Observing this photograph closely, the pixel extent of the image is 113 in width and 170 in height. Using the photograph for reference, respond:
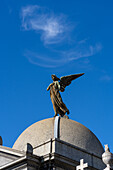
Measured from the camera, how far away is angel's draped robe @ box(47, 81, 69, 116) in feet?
71.4

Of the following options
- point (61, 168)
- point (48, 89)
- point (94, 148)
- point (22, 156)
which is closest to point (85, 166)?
point (61, 168)

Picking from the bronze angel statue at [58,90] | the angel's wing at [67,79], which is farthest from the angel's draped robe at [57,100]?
the angel's wing at [67,79]

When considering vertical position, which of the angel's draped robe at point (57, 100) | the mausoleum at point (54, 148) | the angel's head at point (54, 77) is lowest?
the mausoleum at point (54, 148)

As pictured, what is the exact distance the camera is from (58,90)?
73.5 feet

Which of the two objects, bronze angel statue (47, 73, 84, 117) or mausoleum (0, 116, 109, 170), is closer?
mausoleum (0, 116, 109, 170)

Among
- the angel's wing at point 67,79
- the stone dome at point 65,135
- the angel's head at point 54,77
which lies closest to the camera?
→ the stone dome at point 65,135

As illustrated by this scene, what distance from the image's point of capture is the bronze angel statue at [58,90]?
21.8 m

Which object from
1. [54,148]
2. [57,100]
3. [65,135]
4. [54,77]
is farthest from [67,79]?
[54,148]

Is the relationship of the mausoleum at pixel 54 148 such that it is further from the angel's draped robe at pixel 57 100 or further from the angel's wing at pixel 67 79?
the angel's wing at pixel 67 79

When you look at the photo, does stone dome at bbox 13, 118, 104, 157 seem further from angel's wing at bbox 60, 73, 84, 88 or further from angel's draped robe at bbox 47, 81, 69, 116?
angel's wing at bbox 60, 73, 84, 88

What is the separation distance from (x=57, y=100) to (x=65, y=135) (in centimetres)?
340

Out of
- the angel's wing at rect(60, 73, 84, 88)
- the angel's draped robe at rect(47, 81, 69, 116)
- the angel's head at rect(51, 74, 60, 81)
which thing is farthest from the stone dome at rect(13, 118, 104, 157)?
the angel's head at rect(51, 74, 60, 81)

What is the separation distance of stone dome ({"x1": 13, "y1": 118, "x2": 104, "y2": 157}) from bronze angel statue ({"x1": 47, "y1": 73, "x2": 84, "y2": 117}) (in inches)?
53.9

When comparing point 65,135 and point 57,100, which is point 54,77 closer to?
point 57,100
